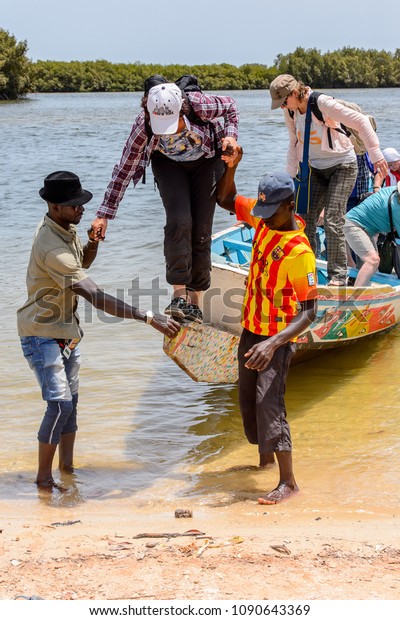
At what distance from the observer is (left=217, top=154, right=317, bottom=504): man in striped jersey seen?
515 centimetres

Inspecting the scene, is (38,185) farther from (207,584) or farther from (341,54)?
(341,54)

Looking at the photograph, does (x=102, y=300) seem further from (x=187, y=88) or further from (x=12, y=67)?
(x=12, y=67)

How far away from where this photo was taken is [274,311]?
531 cm

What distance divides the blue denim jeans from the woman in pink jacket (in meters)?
2.97

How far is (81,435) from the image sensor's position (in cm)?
703

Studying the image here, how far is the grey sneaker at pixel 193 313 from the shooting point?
21.3 ft

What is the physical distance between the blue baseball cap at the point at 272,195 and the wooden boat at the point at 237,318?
60.4 inches

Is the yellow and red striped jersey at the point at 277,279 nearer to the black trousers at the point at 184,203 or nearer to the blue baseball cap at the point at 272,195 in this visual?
the blue baseball cap at the point at 272,195

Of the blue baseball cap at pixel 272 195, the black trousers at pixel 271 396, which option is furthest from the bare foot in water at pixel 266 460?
the blue baseball cap at pixel 272 195

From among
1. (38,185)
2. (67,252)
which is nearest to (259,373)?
(67,252)

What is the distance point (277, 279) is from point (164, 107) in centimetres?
145

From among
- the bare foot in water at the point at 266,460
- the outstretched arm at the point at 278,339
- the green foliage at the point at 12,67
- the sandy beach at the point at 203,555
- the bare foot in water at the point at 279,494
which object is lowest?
the bare foot in water at the point at 266,460

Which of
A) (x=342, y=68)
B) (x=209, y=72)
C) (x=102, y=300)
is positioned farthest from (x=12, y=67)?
(x=102, y=300)

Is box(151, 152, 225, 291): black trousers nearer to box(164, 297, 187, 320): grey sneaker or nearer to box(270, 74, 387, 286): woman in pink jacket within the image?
box(164, 297, 187, 320): grey sneaker
